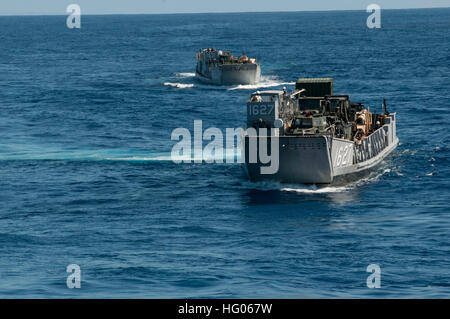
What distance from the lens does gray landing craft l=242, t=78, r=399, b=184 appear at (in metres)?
52.4

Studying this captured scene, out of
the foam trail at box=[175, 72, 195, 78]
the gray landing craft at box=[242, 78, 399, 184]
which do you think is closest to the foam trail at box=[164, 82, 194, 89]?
the foam trail at box=[175, 72, 195, 78]

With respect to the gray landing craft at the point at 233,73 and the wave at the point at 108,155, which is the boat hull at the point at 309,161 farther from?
the gray landing craft at the point at 233,73

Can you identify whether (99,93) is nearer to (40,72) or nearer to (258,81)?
(258,81)

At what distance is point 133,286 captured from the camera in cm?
3478

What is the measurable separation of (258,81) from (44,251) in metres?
87.4

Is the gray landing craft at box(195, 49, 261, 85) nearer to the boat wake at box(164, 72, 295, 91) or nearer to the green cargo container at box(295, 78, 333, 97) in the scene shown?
the boat wake at box(164, 72, 295, 91)

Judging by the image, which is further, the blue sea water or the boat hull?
the boat hull

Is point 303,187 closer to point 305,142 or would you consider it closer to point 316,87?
point 305,142

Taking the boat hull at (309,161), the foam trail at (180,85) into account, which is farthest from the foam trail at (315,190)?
the foam trail at (180,85)

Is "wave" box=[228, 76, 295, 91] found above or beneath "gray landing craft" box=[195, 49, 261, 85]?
beneath

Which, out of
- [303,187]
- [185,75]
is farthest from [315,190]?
[185,75]

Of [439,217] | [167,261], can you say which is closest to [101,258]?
[167,261]

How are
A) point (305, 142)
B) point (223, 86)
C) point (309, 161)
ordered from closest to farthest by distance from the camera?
point (305, 142) → point (309, 161) → point (223, 86)

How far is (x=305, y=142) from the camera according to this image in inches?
2055
